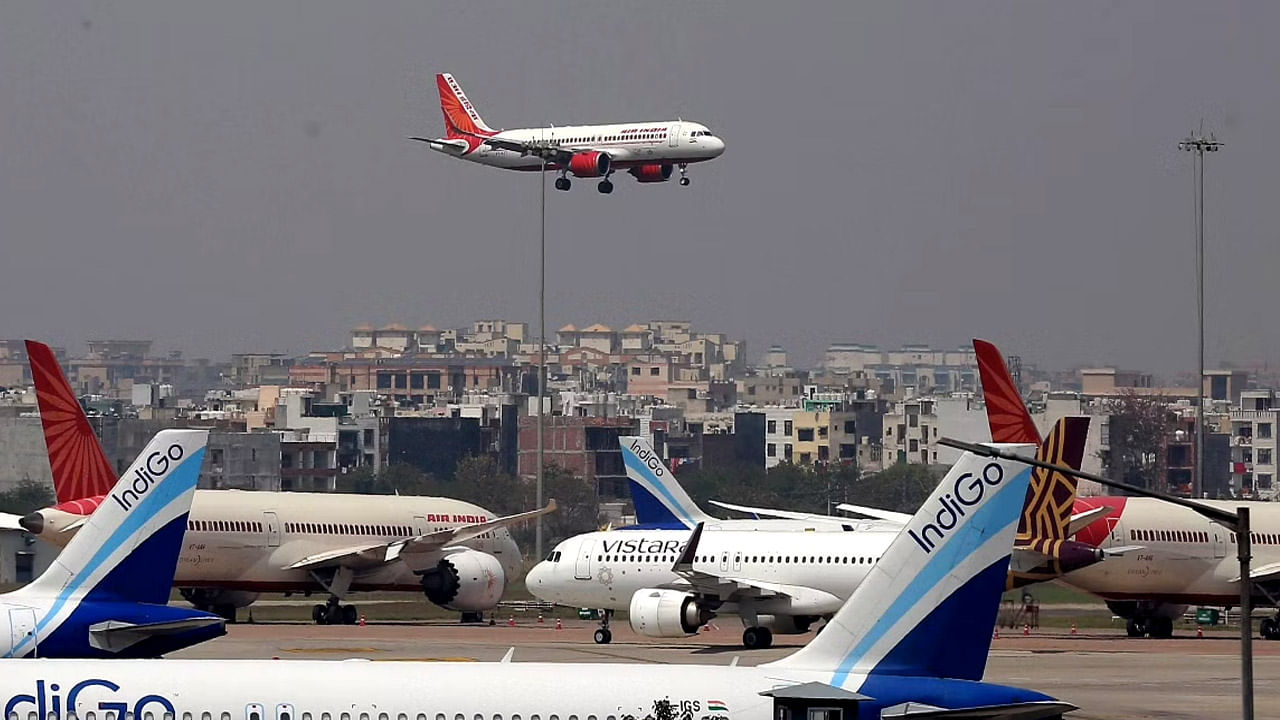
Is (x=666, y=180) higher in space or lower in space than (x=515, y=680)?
higher

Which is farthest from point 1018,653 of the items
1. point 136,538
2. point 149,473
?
point 136,538

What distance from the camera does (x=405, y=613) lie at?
98312 millimetres

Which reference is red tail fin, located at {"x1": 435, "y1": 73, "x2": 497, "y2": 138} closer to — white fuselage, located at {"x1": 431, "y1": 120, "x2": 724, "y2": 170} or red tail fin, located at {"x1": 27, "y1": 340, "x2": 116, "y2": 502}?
white fuselage, located at {"x1": 431, "y1": 120, "x2": 724, "y2": 170}

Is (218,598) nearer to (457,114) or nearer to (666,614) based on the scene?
(666,614)

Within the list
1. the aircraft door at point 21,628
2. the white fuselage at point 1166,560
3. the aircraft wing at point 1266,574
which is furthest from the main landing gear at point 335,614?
the aircraft door at point 21,628

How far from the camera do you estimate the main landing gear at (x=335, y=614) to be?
274ft

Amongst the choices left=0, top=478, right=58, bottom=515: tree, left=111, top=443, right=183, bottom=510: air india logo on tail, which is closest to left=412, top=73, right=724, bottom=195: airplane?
left=0, top=478, right=58, bottom=515: tree

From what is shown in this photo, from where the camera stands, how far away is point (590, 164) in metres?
150

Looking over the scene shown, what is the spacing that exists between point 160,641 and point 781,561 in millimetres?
37178

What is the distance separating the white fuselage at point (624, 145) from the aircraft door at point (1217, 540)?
249 ft

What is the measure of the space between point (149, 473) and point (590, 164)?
114 meters

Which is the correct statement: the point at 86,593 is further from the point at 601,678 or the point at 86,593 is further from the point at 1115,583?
the point at 1115,583

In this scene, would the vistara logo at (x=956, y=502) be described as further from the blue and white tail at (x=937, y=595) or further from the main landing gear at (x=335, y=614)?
the main landing gear at (x=335, y=614)

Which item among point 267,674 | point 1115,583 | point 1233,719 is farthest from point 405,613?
point 267,674
